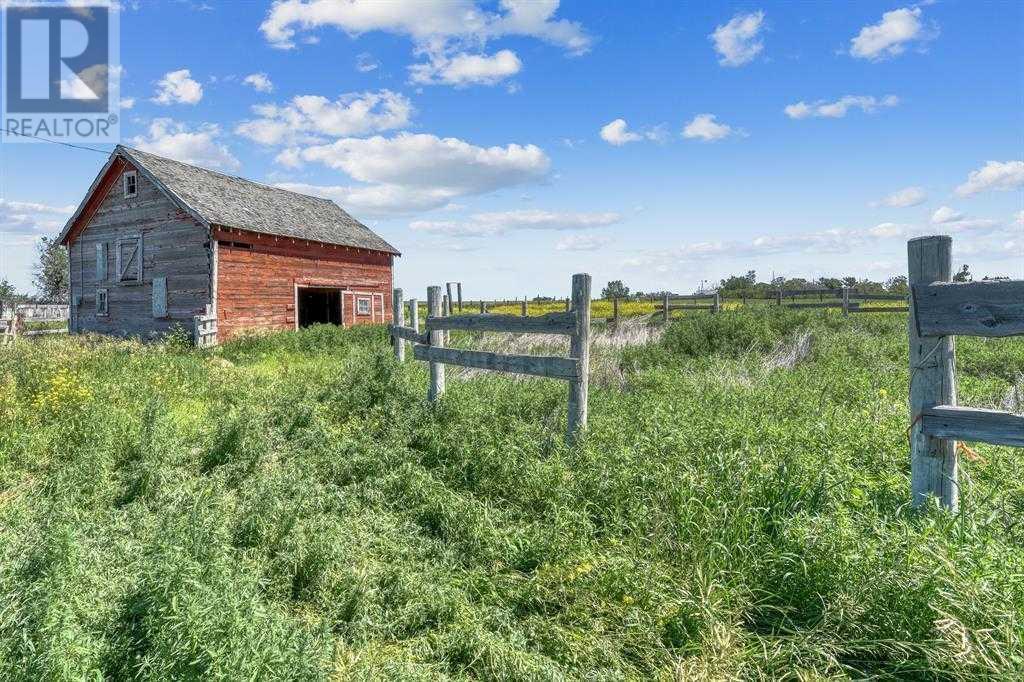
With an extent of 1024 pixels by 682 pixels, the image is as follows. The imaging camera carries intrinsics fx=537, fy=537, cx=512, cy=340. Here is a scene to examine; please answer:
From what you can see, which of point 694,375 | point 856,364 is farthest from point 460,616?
point 856,364

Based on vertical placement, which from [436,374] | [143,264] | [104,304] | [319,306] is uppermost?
[143,264]

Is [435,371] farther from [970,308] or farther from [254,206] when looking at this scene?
[254,206]

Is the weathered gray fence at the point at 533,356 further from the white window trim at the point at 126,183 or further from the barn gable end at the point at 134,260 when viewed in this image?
the white window trim at the point at 126,183

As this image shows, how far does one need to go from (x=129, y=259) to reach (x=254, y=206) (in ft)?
16.3

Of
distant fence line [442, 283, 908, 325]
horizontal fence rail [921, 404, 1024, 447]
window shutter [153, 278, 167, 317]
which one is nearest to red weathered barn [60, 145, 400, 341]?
window shutter [153, 278, 167, 317]

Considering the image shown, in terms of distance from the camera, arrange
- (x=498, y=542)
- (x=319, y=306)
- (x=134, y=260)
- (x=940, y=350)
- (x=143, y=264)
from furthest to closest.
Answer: (x=319, y=306) < (x=134, y=260) < (x=143, y=264) < (x=498, y=542) < (x=940, y=350)

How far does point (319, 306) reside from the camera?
26516 millimetres

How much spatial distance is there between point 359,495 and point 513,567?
1908mm

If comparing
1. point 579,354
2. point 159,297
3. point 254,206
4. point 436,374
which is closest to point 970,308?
point 579,354

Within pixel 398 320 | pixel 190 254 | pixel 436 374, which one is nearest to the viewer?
pixel 436 374

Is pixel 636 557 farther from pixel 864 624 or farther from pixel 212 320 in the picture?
pixel 212 320

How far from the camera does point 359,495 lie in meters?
5.24

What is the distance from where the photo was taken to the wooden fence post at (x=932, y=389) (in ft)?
12.2

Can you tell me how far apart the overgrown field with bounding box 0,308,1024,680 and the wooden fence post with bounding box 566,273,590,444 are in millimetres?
226
